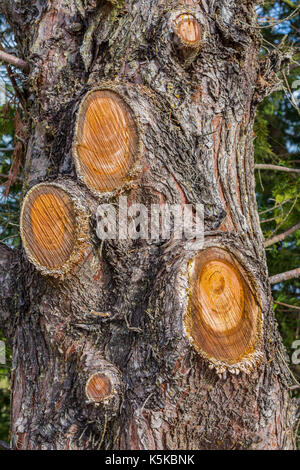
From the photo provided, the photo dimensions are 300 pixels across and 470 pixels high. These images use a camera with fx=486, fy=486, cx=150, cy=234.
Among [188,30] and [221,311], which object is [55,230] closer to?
[221,311]

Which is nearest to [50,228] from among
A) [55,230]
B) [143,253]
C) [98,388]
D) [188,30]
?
[55,230]

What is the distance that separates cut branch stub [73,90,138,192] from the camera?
196 centimetres

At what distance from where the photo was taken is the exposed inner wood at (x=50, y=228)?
6.31ft

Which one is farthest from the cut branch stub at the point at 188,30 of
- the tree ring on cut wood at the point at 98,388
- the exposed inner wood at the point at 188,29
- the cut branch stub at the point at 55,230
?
the tree ring on cut wood at the point at 98,388

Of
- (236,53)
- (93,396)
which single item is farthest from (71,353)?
(236,53)

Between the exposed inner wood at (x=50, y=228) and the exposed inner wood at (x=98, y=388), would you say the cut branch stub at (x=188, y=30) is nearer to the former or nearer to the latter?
the exposed inner wood at (x=50, y=228)

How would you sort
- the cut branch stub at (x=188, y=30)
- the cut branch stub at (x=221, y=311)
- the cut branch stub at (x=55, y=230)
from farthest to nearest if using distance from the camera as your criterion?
the cut branch stub at (x=188, y=30) < the cut branch stub at (x=55, y=230) < the cut branch stub at (x=221, y=311)

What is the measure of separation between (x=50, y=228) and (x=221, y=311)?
741 mm

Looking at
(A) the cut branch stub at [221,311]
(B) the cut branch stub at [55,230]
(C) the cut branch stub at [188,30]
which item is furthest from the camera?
(C) the cut branch stub at [188,30]

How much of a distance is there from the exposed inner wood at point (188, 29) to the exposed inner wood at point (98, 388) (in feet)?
4.65

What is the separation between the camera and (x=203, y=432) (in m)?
1.83

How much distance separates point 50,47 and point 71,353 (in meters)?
1.43

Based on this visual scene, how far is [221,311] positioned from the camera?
5.95 ft
